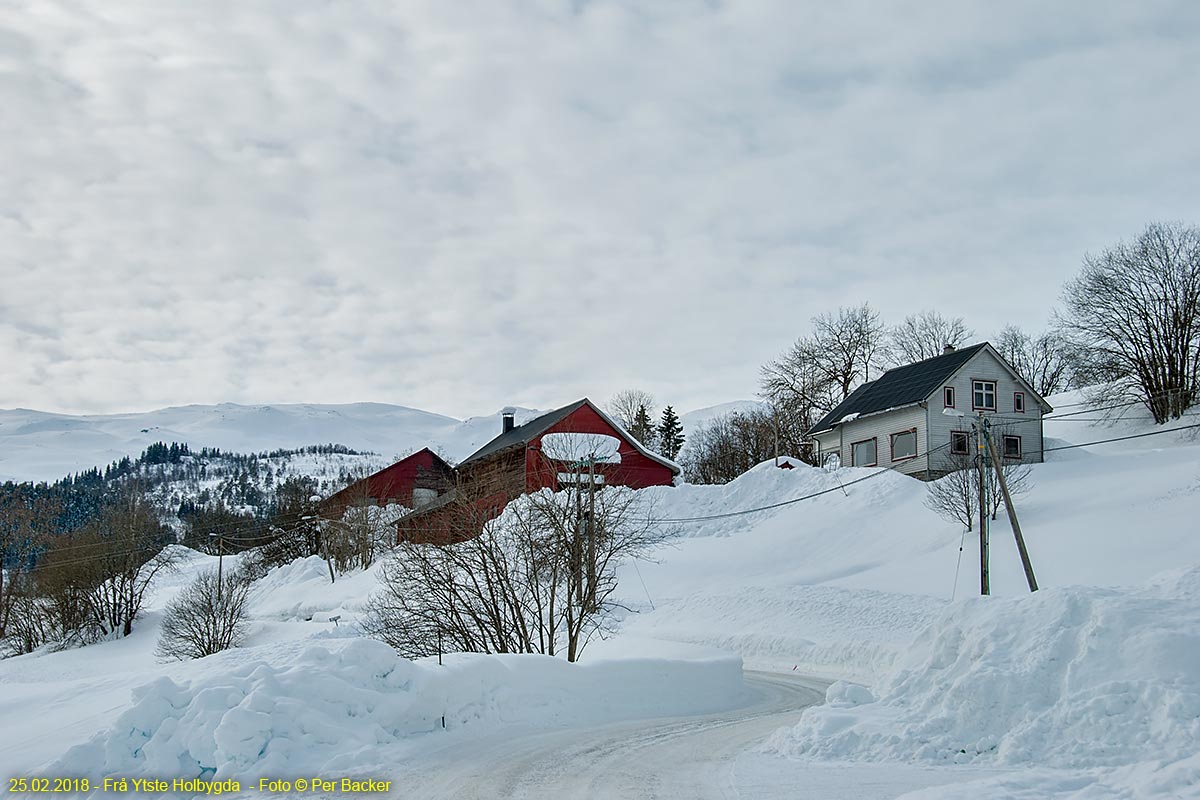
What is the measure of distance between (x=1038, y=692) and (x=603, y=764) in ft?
14.8

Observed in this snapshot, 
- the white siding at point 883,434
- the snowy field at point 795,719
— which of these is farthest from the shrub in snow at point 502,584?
the white siding at point 883,434

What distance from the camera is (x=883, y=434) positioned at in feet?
156

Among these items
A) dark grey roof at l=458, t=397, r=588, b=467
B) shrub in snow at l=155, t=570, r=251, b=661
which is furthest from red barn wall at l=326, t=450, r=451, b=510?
shrub in snow at l=155, t=570, r=251, b=661

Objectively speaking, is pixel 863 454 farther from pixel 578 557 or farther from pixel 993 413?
pixel 578 557

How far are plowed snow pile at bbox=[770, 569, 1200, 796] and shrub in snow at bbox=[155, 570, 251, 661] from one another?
33683 mm

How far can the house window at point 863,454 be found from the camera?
4834 centimetres

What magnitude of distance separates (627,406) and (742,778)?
93.1m

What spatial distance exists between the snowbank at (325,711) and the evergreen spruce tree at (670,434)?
231 feet

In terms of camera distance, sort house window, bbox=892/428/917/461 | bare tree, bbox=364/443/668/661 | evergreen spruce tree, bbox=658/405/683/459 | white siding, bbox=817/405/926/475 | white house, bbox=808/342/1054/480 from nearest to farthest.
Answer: bare tree, bbox=364/443/668/661, white house, bbox=808/342/1054/480, white siding, bbox=817/405/926/475, house window, bbox=892/428/917/461, evergreen spruce tree, bbox=658/405/683/459

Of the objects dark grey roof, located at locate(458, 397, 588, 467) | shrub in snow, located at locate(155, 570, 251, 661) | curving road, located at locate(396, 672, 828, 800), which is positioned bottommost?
shrub in snow, located at locate(155, 570, 251, 661)

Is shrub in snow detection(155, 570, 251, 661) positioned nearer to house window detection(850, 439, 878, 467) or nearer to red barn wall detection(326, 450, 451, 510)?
red barn wall detection(326, 450, 451, 510)

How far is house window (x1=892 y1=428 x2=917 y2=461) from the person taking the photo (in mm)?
45062

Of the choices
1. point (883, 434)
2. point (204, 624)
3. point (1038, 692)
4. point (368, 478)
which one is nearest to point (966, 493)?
point (883, 434)

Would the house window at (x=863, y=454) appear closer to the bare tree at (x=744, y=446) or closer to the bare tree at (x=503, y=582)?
the bare tree at (x=744, y=446)
